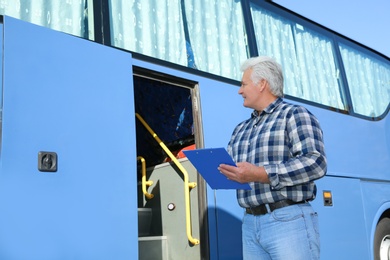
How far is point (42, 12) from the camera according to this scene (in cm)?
320

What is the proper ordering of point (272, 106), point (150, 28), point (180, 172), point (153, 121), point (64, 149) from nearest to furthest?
point (272, 106)
point (64, 149)
point (150, 28)
point (180, 172)
point (153, 121)

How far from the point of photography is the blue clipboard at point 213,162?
233 centimetres

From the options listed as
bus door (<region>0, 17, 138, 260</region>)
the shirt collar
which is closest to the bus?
bus door (<region>0, 17, 138, 260</region>)

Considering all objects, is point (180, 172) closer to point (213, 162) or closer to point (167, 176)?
point (167, 176)

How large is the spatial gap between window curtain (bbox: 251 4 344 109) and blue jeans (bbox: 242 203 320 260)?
2.56 meters

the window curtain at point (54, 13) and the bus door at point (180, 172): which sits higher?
the window curtain at point (54, 13)

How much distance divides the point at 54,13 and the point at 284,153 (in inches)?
70.0

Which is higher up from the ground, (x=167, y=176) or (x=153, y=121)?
(x=153, y=121)

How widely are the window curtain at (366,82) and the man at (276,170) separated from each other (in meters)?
3.33

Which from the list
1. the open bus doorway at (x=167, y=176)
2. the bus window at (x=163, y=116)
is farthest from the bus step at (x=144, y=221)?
the bus window at (x=163, y=116)

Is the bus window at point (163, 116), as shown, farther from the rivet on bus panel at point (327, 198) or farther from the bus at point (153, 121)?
the rivet on bus panel at point (327, 198)

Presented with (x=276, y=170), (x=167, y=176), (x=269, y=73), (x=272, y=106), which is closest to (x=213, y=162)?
(x=276, y=170)

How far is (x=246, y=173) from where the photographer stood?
2.31 m

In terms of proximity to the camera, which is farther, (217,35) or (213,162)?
(217,35)
